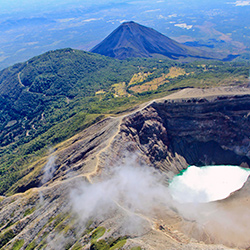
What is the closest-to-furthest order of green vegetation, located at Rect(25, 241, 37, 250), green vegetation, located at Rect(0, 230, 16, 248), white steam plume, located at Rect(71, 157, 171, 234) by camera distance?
white steam plume, located at Rect(71, 157, 171, 234)
green vegetation, located at Rect(25, 241, 37, 250)
green vegetation, located at Rect(0, 230, 16, 248)

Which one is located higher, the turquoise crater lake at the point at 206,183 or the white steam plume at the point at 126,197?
the white steam plume at the point at 126,197

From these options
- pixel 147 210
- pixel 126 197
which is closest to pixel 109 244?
pixel 147 210

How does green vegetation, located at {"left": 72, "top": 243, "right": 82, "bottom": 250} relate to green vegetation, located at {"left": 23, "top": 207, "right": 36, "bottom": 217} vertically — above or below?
below

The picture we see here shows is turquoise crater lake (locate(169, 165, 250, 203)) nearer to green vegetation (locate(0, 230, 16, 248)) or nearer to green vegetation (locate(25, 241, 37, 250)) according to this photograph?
green vegetation (locate(25, 241, 37, 250))

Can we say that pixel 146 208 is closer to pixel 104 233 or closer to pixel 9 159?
pixel 104 233

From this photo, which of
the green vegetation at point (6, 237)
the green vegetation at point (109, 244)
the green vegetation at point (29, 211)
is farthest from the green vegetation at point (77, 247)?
the green vegetation at point (6, 237)

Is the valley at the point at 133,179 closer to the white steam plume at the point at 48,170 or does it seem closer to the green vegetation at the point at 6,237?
the green vegetation at the point at 6,237

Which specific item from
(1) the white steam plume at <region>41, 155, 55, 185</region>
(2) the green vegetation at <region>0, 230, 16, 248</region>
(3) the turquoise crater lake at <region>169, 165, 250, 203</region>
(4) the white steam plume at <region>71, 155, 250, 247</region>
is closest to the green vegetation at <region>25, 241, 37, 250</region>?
(2) the green vegetation at <region>0, 230, 16, 248</region>
